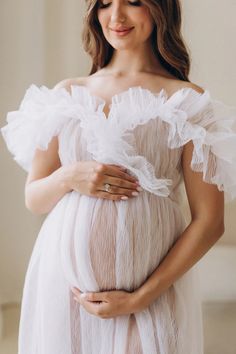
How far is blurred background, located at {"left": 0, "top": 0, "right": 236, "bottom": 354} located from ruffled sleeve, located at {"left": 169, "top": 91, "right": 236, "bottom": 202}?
34.1 inches

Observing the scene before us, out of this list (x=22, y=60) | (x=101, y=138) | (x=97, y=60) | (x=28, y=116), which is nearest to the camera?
(x=101, y=138)

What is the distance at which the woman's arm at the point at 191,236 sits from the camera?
→ 1443 millimetres

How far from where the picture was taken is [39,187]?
5.16 ft

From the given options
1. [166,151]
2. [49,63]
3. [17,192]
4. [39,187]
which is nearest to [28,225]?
[17,192]

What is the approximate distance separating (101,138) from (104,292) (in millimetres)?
337

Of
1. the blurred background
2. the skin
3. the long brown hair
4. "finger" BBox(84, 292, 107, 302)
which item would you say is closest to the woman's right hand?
the skin

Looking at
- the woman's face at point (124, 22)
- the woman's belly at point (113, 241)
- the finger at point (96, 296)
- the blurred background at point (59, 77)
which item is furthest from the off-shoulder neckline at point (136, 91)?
the blurred background at point (59, 77)

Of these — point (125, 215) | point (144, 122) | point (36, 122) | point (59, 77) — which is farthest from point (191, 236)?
point (59, 77)

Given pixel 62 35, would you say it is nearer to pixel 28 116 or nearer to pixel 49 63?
pixel 49 63

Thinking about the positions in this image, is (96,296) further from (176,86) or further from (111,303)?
(176,86)

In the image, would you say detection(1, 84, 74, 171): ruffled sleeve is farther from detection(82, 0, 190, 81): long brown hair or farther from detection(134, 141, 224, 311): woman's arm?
detection(134, 141, 224, 311): woman's arm

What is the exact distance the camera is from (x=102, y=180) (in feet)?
4.74

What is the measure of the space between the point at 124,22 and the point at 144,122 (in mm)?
246

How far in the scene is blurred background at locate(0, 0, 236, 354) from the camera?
233 cm
